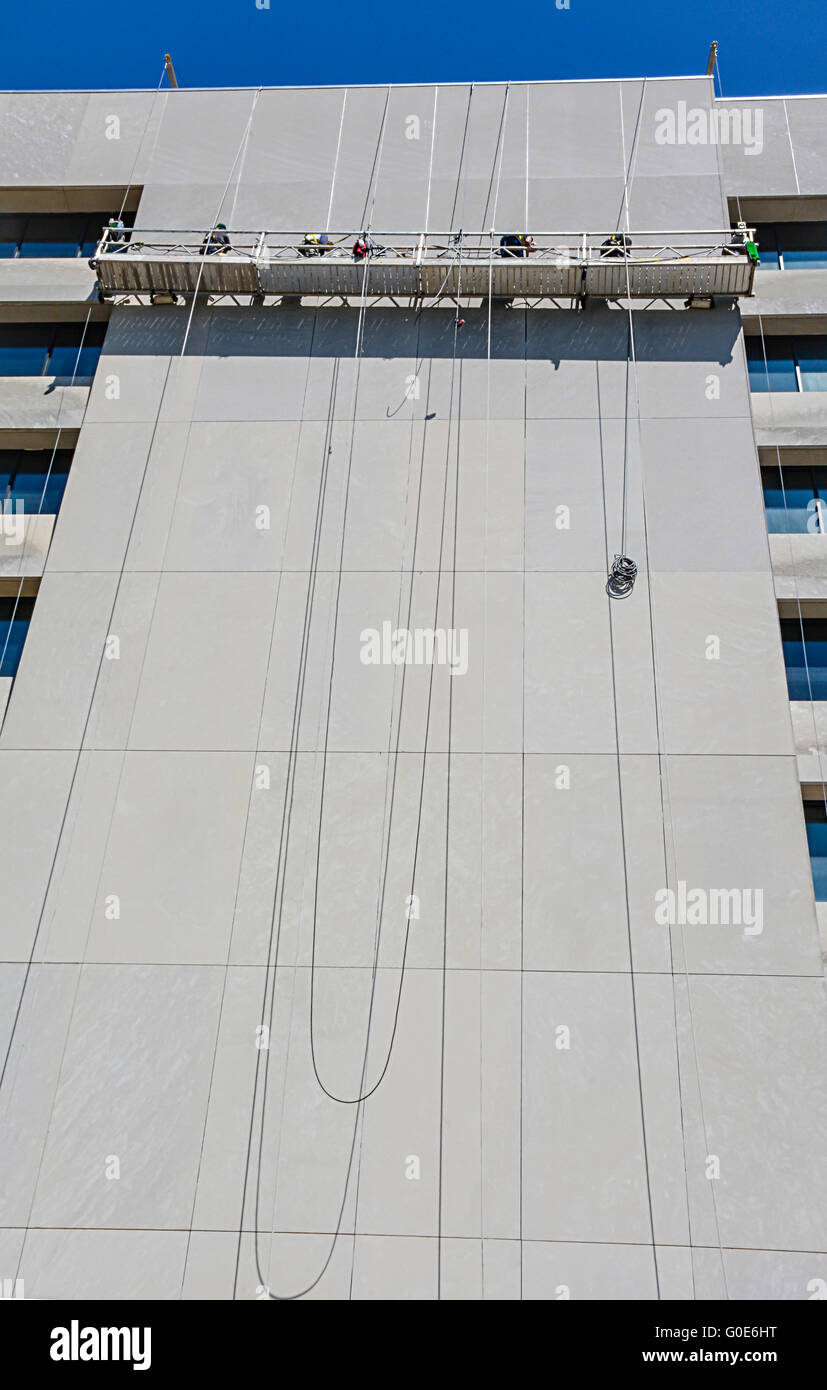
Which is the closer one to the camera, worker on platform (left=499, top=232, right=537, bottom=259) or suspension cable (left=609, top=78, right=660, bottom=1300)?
suspension cable (left=609, top=78, right=660, bottom=1300)

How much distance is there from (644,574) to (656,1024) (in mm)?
7631

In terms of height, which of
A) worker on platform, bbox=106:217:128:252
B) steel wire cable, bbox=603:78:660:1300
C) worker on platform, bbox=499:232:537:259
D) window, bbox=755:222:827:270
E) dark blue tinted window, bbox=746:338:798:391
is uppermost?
window, bbox=755:222:827:270

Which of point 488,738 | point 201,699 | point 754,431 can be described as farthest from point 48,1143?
point 754,431

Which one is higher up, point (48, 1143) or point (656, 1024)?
Result: point (656, 1024)

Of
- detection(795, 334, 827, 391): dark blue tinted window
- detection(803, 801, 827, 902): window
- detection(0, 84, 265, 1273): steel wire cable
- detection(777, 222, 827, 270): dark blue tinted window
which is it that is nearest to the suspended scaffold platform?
detection(0, 84, 265, 1273): steel wire cable

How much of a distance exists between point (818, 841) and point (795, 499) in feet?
22.9

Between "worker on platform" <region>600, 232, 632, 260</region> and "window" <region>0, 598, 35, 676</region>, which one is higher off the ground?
"worker on platform" <region>600, 232, 632, 260</region>

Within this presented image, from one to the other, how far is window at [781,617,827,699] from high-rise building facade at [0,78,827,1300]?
0.14 m

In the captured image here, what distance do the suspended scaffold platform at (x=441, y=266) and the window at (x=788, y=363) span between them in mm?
1612

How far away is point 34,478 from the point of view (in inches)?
733

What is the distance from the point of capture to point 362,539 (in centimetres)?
1619

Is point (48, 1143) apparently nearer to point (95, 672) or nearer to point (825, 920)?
point (95, 672)

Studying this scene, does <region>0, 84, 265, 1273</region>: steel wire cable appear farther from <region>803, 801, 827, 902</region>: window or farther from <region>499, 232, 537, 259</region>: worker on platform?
<region>803, 801, 827, 902</region>: window

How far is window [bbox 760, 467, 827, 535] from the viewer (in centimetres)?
Result: 1744
